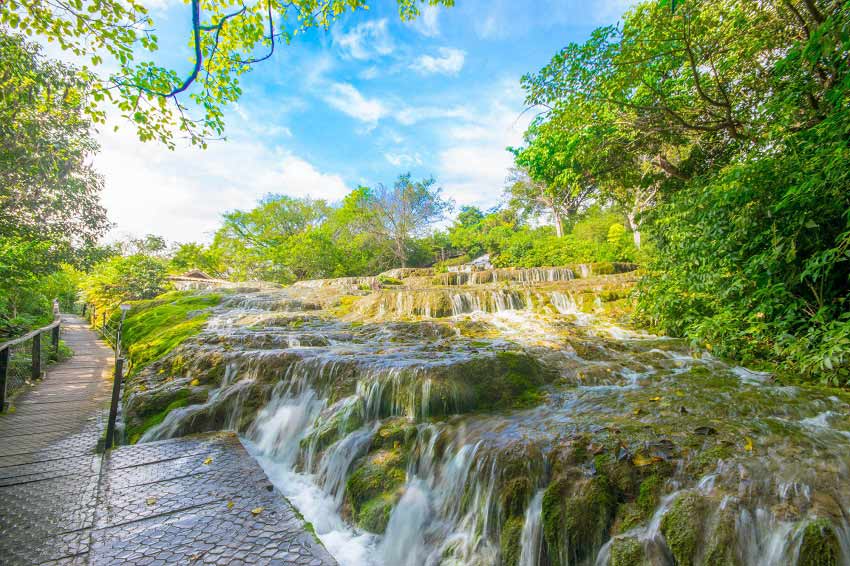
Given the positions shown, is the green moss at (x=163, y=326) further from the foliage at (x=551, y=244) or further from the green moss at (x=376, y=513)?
the foliage at (x=551, y=244)

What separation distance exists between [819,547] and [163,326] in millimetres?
12315

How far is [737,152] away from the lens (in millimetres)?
6727

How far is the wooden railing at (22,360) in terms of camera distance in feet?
16.9

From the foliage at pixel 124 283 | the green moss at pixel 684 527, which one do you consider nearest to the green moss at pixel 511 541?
the green moss at pixel 684 527

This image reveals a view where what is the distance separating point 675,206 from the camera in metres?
5.88

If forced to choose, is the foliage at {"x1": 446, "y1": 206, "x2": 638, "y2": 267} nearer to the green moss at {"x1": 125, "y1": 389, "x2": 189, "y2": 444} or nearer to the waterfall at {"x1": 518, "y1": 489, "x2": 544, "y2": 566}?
the waterfall at {"x1": 518, "y1": 489, "x2": 544, "y2": 566}

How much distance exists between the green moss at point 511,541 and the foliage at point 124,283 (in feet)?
79.3

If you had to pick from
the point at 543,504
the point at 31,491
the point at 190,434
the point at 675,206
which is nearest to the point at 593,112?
the point at 675,206

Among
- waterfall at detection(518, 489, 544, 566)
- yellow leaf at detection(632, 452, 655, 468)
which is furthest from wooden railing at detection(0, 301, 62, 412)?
yellow leaf at detection(632, 452, 655, 468)

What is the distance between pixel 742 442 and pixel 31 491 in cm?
548

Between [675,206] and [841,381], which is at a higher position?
[675,206]

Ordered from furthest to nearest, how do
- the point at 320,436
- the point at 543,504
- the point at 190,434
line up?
the point at 190,434
the point at 320,436
the point at 543,504

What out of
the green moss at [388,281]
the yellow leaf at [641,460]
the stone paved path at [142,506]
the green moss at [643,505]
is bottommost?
the stone paved path at [142,506]

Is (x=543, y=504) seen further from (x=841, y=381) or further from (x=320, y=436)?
(x=841, y=381)
